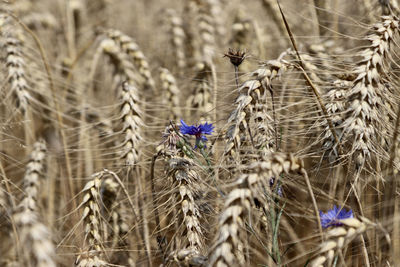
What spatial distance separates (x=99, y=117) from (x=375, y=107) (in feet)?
6.22

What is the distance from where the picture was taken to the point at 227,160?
159 cm

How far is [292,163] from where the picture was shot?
1343mm

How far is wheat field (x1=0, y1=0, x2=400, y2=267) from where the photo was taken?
1433mm

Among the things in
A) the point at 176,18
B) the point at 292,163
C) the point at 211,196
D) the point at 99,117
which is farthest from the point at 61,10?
the point at 292,163

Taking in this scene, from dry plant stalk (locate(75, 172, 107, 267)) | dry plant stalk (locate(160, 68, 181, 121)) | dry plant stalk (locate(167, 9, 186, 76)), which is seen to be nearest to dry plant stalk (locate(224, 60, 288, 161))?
dry plant stalk (locate(75, 172, 107, 267))

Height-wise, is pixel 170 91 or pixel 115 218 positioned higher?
pixel 170 91

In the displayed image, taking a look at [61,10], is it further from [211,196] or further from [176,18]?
[211,196]

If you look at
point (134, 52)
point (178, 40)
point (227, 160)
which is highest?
point (178, 40)

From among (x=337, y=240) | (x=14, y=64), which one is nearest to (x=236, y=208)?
(x=337, y=240)

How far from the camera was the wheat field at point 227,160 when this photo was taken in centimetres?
143

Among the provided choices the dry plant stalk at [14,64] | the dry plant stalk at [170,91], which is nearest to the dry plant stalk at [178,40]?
the dry plant stalk at [170,91]

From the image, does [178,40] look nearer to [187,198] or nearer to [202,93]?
[202,93]

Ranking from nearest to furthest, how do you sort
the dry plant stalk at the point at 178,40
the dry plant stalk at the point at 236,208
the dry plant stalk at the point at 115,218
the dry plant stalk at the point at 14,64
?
the dry plant stalk at the point at 236,208
the dry plant stalk at the point at 115,218
the dry plant stalk at the point at 14,64
the dry plant stalk at the point at 178,40

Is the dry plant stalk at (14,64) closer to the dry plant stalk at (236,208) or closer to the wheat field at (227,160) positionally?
the wheat field at (227,160)
